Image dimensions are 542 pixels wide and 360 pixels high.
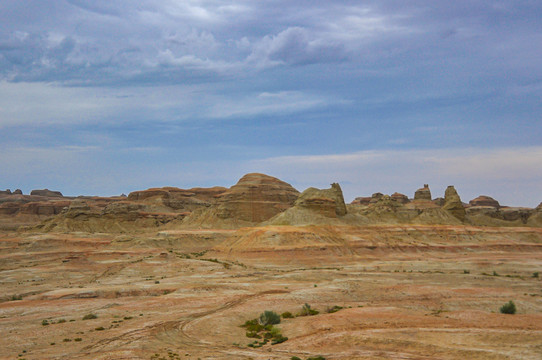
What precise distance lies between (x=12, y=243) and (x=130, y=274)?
1920 inches

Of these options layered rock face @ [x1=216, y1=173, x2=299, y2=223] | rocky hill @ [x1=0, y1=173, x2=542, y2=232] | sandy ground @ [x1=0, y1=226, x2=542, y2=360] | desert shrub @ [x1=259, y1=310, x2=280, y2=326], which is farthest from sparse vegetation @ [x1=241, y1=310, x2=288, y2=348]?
layered rock face @ [x1=216, y1=173, x2=299, y2=223]

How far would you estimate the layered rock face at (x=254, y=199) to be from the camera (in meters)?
134

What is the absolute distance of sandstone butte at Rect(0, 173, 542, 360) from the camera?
23.0 metres

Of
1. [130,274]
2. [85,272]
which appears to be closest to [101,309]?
[130,274]

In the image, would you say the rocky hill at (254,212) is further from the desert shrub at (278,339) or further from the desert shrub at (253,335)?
the desert shrub at (278,339)

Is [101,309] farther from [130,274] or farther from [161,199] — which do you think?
[161,199]

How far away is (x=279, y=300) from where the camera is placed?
37156mm

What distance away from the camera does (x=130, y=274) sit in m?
62.1

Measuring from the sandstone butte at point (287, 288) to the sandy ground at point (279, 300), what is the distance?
0.49 feet

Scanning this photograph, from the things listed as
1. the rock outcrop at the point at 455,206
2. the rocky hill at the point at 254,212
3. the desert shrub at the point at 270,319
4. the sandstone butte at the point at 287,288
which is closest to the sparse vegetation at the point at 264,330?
the desert shrub at the point at 270,319

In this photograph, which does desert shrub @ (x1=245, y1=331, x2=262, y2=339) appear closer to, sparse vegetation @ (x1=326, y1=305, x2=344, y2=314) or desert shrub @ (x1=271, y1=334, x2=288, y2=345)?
A: desert shrub @ (x1=271, y1=334, x2=288, y2=345)

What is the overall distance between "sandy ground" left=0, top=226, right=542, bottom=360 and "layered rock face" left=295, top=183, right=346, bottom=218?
782 cm

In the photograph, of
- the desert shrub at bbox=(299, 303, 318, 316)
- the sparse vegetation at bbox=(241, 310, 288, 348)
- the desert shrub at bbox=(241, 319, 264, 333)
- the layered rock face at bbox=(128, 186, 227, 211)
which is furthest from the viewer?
the layered rock face at bbox=(128, 186, 227, 211)

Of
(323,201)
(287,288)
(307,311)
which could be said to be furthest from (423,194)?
(307,311)
